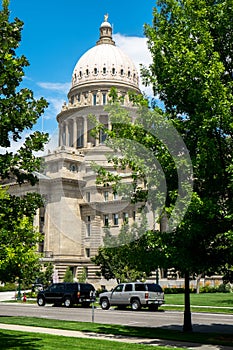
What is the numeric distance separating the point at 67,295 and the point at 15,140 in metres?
30.0

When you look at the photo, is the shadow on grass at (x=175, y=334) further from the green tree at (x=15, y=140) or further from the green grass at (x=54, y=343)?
the green tree at (x=15, y=140)

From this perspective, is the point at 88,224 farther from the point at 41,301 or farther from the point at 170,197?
the point at 170,197

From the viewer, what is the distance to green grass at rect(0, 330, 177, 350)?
16.2 metres

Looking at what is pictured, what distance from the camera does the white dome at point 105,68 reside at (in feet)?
398

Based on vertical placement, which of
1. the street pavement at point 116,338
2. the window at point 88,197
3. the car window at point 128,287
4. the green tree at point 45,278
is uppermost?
the window at point 88,197

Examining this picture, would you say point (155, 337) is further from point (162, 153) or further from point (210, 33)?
point (210, 33)

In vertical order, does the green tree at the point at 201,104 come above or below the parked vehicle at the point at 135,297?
above

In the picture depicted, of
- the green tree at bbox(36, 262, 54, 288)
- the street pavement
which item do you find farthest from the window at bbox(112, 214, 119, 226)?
the street pavement

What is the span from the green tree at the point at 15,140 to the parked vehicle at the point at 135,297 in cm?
2375

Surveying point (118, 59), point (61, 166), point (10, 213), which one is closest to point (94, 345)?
point (10, 213)

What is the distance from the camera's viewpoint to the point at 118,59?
126312mm

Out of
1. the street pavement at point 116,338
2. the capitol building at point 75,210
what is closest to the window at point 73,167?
the capitol building at point 75,210

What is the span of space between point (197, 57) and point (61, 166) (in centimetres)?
7688

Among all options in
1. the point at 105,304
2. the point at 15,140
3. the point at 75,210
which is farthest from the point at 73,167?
the point at 15,140
